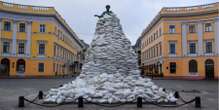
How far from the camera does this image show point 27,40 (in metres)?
42.8

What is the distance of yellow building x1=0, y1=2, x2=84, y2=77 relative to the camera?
136ft

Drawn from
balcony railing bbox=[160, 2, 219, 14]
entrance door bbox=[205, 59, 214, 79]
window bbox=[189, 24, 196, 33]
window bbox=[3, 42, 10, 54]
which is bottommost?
entrance door bbox=[205, 59, 214, 79]

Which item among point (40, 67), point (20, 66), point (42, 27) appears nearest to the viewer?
point (20, 66)

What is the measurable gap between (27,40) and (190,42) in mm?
24630

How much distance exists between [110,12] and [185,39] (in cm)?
3092

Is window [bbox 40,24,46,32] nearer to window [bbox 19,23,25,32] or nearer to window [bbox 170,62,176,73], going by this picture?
window [bbox 19,23,25,32]

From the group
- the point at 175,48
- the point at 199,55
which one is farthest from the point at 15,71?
the point at 199,55

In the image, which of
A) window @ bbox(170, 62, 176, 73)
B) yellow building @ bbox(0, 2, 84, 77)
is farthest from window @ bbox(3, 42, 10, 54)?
window @ bbox(170, 62, 176, 73)

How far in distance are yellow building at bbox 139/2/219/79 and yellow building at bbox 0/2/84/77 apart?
683 inches

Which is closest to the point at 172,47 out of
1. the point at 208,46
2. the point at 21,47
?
the point at 208,46

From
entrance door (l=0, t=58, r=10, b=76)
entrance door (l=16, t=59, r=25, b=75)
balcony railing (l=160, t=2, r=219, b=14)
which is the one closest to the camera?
entrance door (l=0, t=58, r=10, b=76)

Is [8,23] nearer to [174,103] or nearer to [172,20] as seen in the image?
[172,20]

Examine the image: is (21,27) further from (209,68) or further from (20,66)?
(209,68)

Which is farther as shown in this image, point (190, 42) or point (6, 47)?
point (190, 42)
